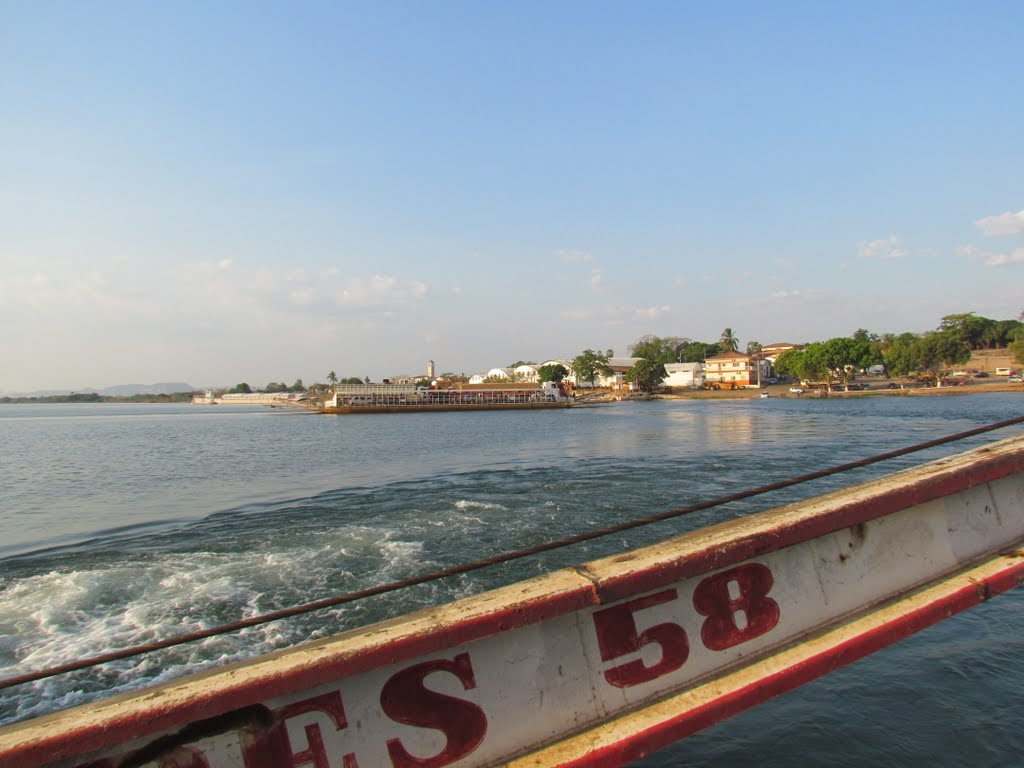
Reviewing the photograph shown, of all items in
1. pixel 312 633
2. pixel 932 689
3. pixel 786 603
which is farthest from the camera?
pixel 312 633

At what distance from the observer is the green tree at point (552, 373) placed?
13500 cm

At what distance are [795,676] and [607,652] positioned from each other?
107cm

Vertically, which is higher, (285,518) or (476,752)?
(476,752)

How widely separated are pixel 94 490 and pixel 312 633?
18.4 meters

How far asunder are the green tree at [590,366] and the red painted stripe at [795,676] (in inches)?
5273

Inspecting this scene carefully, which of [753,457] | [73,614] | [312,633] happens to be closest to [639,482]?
[753,457]

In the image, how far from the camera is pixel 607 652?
2.72 metres

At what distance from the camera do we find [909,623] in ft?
10.9

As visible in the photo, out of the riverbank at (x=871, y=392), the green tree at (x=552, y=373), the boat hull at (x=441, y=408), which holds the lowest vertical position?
the riverbank at (x=871, y=392)

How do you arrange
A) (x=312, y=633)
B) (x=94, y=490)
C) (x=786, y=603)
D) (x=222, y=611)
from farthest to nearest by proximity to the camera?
(x=94, y=490), (x=222, y=611), (x=312, y=633), (x=786, y=603)

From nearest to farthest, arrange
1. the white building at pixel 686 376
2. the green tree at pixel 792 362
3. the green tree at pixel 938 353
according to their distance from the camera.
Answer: the green tree at pixel 938 353
the green tree at pixel 792 362
the white building at pixel 686 376

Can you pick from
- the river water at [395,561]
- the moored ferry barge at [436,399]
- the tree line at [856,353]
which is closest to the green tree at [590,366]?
the tree line at [856,353]

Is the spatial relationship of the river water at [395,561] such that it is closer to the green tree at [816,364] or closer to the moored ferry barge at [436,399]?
the moored ferry barge at [436,399]

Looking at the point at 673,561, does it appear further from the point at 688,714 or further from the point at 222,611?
the point at 222,611
